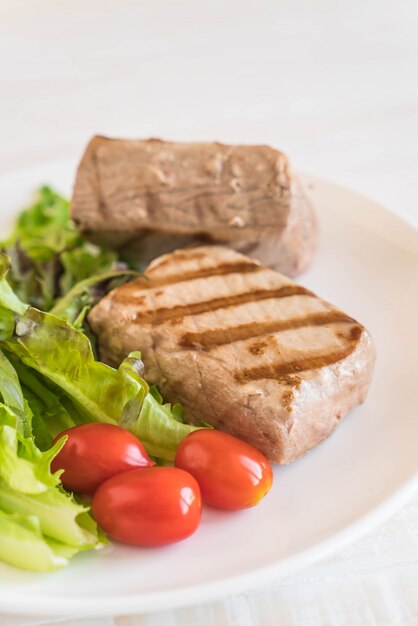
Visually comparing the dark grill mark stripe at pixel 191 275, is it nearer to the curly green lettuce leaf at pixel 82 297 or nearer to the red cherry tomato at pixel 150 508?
the curly green lettuce leaf at pixel 82 297

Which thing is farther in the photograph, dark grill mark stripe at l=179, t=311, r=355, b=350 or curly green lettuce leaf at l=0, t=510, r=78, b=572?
dark grill mark stripe at l=179, t=311, r=355, b=350

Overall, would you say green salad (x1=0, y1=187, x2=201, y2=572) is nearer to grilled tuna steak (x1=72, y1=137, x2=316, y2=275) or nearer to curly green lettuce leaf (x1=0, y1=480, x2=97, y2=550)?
curly green lettuce leaf (x1=0, y1=480, x2=97, y2=550)

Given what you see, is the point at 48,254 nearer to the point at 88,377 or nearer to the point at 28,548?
the point at 88,377

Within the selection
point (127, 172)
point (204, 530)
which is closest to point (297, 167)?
point (127, 172)

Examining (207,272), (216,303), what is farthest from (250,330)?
(207,272)

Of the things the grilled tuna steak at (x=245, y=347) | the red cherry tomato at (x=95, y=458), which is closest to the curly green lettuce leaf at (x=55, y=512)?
the red cherry tomato at (x=95, y=458)

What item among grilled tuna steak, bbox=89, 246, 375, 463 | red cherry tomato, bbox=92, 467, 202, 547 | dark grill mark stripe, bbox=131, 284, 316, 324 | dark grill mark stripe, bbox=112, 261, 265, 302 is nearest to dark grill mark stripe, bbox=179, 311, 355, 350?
grilled tuna steak, bbox=89, 246, 375, 463
